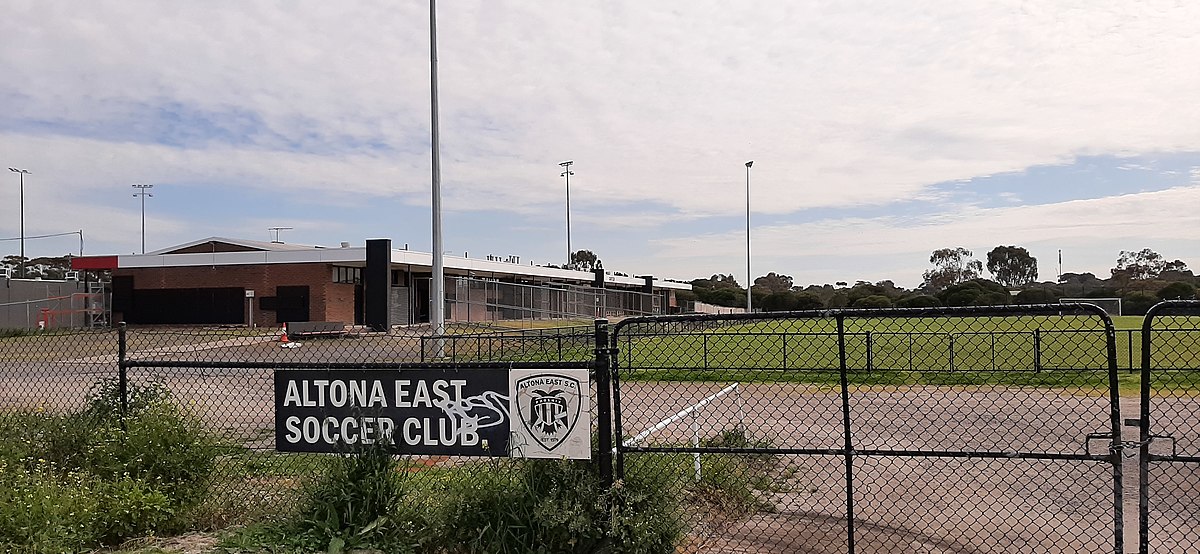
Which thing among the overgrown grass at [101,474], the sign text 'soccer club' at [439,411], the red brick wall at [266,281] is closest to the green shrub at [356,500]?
the sign text 'soccer club' at [439,411]

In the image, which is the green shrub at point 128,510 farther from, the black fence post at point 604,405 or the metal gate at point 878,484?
the metal gate at point 878,484

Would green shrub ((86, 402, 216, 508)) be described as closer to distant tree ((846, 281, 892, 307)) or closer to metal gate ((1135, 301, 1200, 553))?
metal gate ((1135, 301, 1200, 553))

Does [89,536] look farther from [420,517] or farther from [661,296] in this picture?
[661,296]

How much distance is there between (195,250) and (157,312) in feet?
16.8

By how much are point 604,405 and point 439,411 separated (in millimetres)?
1195

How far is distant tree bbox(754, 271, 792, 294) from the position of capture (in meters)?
81.3

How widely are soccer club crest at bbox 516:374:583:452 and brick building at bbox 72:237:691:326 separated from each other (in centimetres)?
3216

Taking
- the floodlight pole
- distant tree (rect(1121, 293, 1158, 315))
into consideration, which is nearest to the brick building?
the floodlight pole

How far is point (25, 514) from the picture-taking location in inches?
239

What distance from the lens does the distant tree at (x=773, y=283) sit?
81.3m

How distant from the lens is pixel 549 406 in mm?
6059

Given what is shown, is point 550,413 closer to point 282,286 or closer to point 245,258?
point 282,286

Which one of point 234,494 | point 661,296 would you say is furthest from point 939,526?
point 661,296

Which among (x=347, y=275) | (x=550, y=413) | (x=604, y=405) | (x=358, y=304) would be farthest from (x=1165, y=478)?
(x=358, y=304)
